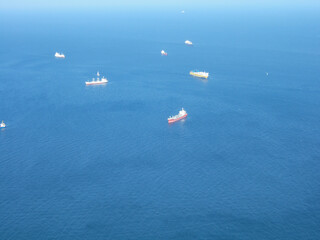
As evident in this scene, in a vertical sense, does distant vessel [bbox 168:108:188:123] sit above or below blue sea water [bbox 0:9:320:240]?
above

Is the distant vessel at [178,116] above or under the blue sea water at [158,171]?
above

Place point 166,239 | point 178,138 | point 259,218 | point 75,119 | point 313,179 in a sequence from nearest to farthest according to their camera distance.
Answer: point 166,239 → point 259,218 → point 313,179 → point 178,138 → point 75,119

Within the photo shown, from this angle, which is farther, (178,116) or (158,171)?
(178,116)

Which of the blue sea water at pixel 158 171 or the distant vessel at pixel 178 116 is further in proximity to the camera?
the distant vessel at pixel 178 116

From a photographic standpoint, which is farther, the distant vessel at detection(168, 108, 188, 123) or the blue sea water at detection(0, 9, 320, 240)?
the distant vessel at detection(168, 108, 188, 123)

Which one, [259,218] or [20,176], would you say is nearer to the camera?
[259,218]

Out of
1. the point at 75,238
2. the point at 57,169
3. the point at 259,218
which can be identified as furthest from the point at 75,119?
the point at 259,218

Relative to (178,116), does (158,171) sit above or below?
below

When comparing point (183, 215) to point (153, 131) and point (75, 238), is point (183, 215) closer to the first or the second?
point (75, 238)

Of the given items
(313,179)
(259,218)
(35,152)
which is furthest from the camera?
(35,152)

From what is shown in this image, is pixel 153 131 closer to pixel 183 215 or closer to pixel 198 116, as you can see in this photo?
A: pixel 198 116
